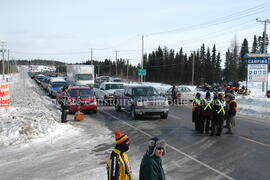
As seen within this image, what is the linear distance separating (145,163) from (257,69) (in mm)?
25772

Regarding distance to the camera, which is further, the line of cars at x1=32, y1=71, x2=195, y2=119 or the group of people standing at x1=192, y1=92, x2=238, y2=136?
the line of cars at x1=32, y1=71, x2=195, y2=119

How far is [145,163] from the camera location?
11.5 feet

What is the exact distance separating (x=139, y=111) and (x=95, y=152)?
6561mm

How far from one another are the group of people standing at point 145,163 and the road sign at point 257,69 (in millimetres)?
25217

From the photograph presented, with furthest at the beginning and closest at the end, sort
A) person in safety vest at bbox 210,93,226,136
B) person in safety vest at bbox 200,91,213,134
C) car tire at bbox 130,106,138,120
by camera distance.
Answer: car tire at bbox 130,106,138,120 < person in safety vest at bbox 200,91,213,134 < person in safety vest at bbox 210,93,226,136

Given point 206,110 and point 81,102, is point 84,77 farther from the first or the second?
point 206,110

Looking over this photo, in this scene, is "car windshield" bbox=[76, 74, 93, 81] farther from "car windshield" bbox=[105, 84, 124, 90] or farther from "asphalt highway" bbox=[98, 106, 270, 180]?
"asphalt highway" bbox=[98, 106, 270, 180]

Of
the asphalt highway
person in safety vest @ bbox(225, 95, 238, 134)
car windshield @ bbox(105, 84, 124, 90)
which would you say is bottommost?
the asphalt highway

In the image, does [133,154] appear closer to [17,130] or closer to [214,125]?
[214,125]

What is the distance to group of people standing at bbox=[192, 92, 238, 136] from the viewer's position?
1069cm

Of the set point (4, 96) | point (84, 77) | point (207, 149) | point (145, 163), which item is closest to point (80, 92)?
point (4, 96)

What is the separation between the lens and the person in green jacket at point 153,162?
3.46m

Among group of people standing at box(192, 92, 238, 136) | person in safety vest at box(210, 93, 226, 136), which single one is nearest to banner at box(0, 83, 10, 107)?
group of people standing at box(192, 92, 238, 136)

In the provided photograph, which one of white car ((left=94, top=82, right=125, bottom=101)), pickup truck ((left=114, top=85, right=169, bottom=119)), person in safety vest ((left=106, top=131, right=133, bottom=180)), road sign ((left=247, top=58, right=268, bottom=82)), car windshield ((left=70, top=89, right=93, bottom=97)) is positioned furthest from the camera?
road sign ((left=247, top=58, right=268, bottom=82))
